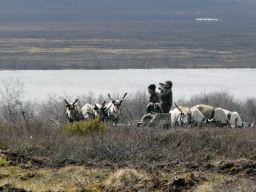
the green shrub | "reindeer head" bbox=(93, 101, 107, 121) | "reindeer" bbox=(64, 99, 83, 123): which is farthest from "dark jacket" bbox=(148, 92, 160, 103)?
the green shrub

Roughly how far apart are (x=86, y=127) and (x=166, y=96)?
2806 millimetres

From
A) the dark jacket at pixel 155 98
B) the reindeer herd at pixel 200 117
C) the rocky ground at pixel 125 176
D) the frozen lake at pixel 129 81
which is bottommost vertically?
the frozen lake at pixel 129 81

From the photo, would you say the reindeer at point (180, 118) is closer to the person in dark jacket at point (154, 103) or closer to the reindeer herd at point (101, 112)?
the person in dark jacket at point (154, 103)

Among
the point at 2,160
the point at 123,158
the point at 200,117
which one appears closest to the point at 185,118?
the point at 200,117

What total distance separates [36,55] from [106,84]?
5357 centimetres

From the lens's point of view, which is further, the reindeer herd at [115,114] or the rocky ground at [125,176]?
the reindeer herd at [115,114]

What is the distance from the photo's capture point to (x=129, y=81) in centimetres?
7456

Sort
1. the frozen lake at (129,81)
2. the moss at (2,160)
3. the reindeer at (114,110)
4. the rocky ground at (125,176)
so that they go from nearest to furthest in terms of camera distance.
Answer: the rocky ground at (125,176) < the moss at (2,160) < the reindeer at (114,110) < the frozen lake at (129,81)

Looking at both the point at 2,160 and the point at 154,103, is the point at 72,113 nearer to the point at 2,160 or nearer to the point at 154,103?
the point at 154,103

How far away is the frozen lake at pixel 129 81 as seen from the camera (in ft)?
197

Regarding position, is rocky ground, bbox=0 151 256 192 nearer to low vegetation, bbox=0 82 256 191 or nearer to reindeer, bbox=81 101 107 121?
low vegetation, bbox=0 82 256 191

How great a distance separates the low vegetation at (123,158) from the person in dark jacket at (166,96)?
4.53 ft

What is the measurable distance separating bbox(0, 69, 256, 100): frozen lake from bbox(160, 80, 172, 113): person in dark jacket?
35527 mm

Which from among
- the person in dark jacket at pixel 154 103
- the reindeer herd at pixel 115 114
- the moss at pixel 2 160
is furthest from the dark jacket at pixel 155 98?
the moss at pixel 2 160
